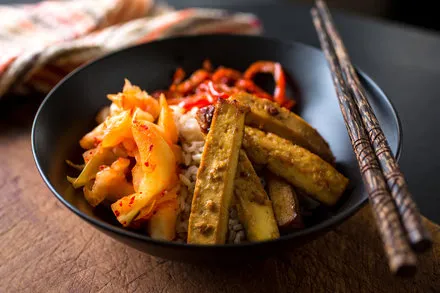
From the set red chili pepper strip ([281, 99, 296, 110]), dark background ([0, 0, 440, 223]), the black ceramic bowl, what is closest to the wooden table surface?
the black ceramic bowl

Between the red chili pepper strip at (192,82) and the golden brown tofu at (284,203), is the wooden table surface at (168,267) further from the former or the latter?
the red chili pepper strip at (192,82)

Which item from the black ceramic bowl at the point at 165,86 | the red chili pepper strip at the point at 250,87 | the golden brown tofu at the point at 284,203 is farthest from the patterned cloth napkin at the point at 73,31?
the golden brown tofu at the point at 284,203

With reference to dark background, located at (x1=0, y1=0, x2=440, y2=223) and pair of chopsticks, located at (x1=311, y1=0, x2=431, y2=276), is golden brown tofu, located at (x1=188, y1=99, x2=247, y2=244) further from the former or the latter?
dark background, located at (x1=0, y1=0, x2=440, y2=223)

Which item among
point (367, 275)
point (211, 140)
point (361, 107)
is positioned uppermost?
point (361, 107)

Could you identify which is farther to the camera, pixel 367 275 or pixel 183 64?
pixel 183 64

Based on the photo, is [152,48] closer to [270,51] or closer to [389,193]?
[270,51]

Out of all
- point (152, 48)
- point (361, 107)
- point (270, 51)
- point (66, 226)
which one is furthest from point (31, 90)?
point (361, 107)
